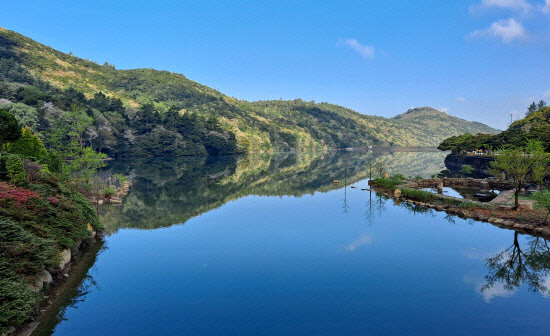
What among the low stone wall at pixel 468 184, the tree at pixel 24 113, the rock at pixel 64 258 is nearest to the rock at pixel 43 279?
the rock at pixel 64 258

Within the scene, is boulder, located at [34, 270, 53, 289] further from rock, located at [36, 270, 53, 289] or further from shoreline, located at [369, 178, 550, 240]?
shoreline, located at [369, 178, 550, 240]

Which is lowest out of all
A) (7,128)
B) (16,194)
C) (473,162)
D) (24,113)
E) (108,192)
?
(108,192)

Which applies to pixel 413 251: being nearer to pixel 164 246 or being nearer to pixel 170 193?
pixel 164 246

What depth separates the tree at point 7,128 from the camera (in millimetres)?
25984

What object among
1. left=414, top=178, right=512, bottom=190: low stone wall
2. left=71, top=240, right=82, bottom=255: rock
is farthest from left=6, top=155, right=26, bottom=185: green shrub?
left=414, top=178, right=512, bottom=190: low stone wall

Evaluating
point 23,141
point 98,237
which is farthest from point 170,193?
point 98,237

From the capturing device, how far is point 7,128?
2631 centimetres

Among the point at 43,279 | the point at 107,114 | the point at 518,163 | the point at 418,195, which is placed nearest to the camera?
the point at 43,279

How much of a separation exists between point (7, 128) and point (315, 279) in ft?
87.6

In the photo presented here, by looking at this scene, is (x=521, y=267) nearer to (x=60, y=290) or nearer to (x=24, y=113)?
(x=60, y=290)

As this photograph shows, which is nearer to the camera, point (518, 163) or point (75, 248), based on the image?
point (75, 248)

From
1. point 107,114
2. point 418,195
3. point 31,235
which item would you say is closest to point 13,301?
point 31,235

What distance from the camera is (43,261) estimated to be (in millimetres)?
13234

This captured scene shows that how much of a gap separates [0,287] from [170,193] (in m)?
34.6
